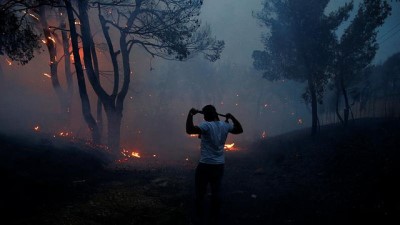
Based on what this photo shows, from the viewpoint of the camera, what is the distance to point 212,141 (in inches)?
262

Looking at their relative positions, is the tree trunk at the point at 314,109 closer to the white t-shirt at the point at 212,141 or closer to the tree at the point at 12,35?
the tree at the point at 12,35

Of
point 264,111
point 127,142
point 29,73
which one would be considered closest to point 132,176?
point 127,142

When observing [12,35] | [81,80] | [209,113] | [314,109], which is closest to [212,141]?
[209,113]

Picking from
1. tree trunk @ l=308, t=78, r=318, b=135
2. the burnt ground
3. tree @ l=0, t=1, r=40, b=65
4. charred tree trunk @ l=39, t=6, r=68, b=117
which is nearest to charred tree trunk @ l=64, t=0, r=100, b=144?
tree @ l=0, t=1, r=40, b=65

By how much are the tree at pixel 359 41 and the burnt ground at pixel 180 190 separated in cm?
1386

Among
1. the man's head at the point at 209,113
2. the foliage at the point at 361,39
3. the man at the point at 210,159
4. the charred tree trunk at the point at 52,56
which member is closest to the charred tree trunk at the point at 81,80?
the charred tree trunk at the point at 52,56

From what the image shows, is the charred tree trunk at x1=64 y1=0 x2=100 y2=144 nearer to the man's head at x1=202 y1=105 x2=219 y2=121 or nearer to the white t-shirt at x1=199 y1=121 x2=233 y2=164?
the man's head at x1=202 y1=105 x2=219 y2=121

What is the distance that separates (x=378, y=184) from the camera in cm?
873

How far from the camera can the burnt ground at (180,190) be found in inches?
283

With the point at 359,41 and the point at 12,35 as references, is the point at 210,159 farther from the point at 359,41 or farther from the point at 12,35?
the point at 359,41

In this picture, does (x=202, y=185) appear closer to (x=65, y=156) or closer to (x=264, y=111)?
(x=65, y=156)

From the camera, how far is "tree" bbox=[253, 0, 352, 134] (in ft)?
81.7

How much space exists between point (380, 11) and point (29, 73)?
39678 millimetres

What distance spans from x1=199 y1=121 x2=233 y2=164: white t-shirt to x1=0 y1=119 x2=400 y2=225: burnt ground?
1439 mm
